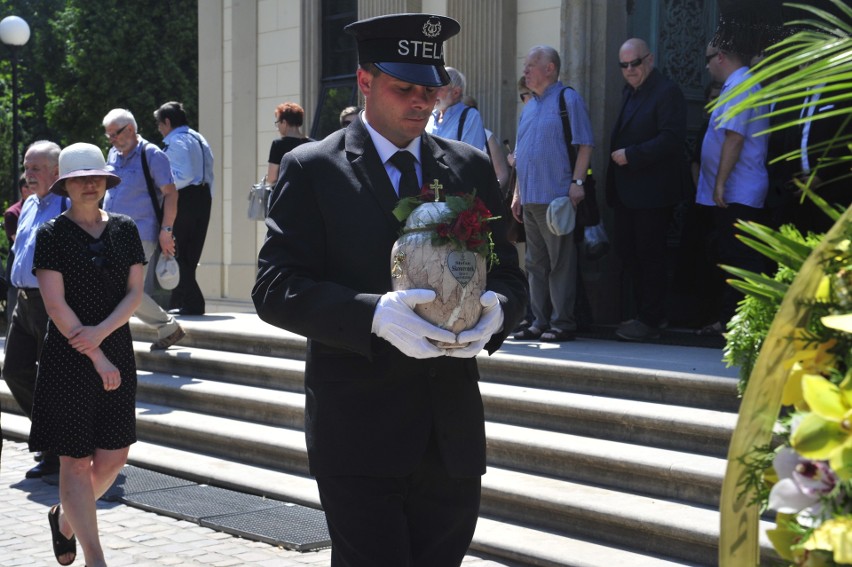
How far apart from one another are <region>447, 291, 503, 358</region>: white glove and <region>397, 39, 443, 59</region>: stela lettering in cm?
71

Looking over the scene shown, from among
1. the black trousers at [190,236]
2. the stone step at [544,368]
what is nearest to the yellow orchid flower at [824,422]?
the stone step at [544,368]

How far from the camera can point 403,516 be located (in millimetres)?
3266

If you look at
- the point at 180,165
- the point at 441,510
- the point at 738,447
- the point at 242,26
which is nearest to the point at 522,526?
the point at 441,510

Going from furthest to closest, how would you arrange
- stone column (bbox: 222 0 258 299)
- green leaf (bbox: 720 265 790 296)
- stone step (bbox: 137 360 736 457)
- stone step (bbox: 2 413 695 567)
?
stone column (bbox: 222 0 258 299) < stone step (bbox: 137 360 736 457) < stone step (bbox: 2 413 695 567) < green leaf (bbox: 720 265 790 296)

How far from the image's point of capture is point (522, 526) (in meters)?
6.21

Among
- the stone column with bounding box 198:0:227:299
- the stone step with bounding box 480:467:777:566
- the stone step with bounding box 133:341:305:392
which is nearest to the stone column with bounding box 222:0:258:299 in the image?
the stone column with bounding box 198:0:227:299

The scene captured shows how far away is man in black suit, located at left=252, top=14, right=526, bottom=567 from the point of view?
3.21m

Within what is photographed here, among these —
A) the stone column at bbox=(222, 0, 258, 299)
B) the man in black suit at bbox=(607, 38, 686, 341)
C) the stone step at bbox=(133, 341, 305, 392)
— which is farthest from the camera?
the stone column at bbox=(222, 0, 258, 299)

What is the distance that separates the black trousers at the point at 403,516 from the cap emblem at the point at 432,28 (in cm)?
115

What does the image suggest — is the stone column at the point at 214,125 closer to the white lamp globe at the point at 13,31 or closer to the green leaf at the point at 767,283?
the white lamp globe at the point at 13,31

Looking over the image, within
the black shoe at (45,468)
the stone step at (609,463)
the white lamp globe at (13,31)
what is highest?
the white lamp globe at (13,31)

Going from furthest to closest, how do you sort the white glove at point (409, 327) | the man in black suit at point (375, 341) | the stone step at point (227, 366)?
1. the stone step at point (227, 366)
2. the man in black suit at point (375, 341)
3. the white glove at point (409, 327)

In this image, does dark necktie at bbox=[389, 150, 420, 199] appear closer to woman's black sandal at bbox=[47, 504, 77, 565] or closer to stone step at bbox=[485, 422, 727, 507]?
stone step at bbox=[485, 422, 727, 507]

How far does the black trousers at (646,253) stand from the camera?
8.46 metres
